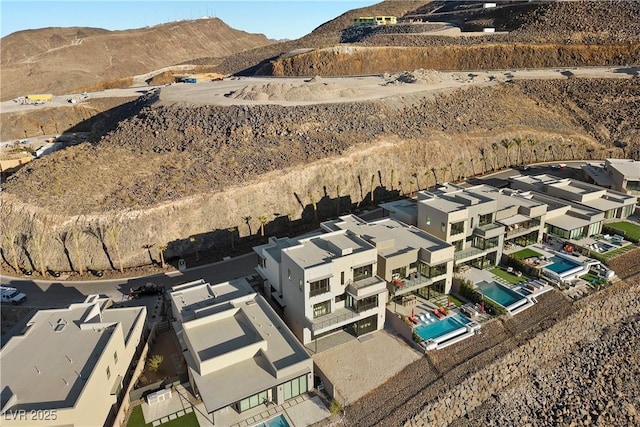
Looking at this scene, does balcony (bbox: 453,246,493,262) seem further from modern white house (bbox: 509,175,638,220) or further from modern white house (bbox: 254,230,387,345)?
modern white house (bbox: 509,175,638,220)

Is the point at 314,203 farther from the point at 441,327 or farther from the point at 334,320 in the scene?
the point at 441,327

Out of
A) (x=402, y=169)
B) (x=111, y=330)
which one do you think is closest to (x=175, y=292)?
(x=111, y=330)

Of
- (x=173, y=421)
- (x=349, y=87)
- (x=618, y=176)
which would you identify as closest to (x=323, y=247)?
(x=173, y=421)

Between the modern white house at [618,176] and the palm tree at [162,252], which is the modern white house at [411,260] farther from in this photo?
the modern white house at [618,176]

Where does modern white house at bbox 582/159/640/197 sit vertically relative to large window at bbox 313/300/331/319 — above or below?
above

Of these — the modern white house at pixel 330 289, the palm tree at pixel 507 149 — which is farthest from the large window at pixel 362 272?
the palm tree at pixel 507 149

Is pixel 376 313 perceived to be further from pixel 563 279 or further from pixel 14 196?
pixel 14 196

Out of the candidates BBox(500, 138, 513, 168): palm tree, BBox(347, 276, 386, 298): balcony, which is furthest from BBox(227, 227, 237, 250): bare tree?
BBox(500, 138, 513, 168): palm tree
